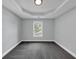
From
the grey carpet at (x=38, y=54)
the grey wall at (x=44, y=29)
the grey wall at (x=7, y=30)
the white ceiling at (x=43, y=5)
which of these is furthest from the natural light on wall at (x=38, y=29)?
the grey wall at (x=7, y=30)

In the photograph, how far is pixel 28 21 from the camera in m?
7.74

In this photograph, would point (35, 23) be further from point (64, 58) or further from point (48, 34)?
point (64, 58)

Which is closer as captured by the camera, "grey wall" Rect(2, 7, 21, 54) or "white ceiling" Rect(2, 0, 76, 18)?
"white ceiling" Rect(2, 0, 76, 18)

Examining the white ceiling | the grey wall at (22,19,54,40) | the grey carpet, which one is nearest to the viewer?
the white ceiling

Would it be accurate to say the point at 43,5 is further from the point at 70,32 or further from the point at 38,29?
the point at 38,29

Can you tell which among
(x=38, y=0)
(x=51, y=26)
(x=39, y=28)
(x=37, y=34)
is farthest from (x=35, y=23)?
(x=38, y=0)

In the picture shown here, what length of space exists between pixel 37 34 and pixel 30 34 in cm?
74

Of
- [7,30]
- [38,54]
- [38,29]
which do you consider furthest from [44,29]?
[7,30]

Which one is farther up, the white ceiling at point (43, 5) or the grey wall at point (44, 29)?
the white ceiling at point (43, 5)

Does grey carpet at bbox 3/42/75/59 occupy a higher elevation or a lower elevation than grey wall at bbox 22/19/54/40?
lower

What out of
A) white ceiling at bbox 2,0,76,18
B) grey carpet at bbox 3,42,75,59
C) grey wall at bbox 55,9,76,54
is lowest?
grey carpet at bbox 3,42,75,59

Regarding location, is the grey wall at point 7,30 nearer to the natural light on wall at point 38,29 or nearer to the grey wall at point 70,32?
the grey wall at point 70,32

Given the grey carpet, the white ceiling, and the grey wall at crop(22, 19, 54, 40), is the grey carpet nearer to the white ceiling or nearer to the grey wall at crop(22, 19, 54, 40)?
the white ceiling

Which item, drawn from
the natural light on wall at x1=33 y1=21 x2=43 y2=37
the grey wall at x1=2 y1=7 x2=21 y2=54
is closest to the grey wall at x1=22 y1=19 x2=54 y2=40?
the natural light on wall at x1=33 y1=21 x2=43 y2=37
